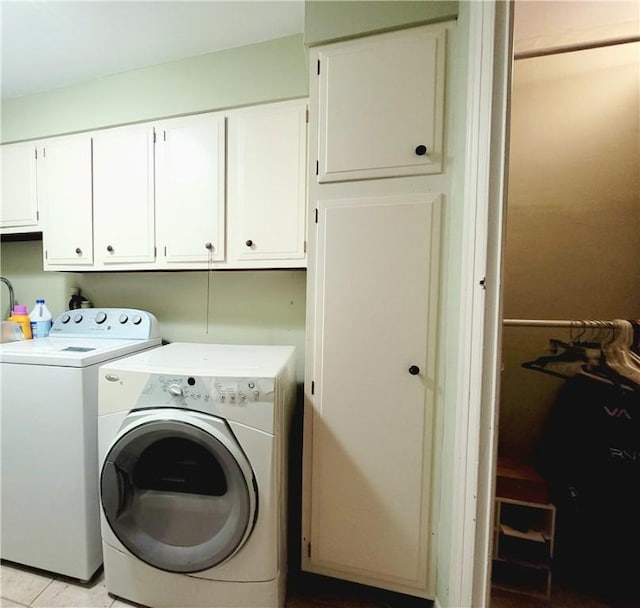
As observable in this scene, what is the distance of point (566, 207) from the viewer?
4.63 feet

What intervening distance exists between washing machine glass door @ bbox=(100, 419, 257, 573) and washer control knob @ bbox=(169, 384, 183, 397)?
3.5 inches

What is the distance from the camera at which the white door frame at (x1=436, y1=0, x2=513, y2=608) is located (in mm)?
761

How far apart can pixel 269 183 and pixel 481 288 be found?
1.07 m

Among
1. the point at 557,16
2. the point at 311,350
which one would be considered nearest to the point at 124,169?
the point at 311,350

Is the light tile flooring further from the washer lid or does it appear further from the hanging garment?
the washer lid

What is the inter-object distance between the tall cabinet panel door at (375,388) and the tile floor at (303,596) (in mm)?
117

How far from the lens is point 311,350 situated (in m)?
1.18

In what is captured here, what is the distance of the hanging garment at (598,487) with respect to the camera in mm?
1049

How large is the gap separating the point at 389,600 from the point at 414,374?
971 millimetres

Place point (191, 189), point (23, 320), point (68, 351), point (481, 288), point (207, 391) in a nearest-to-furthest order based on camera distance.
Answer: point (481, 288) < point (207, 391) < point (68, 351) < point (191, 189) < point (23, 320)

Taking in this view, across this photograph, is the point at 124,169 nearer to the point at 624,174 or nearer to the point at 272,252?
the point at 272,252

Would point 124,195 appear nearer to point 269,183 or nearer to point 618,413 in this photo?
point 269,183

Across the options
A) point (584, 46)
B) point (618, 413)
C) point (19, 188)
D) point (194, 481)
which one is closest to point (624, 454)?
point (618, 413)

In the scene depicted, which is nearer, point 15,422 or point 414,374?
point 414,374
